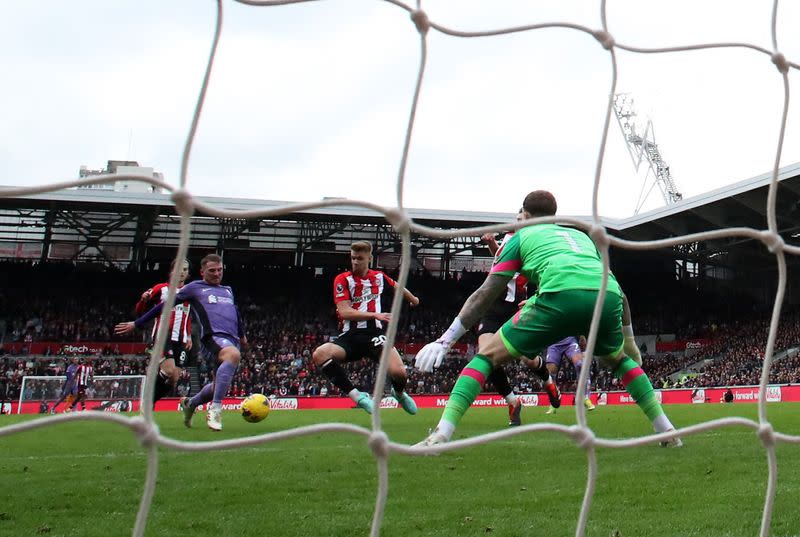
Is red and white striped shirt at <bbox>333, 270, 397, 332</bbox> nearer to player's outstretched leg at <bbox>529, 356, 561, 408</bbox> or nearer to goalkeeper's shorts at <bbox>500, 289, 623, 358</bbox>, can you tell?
player's outstretched leg at <bbox>529, 356, 561, 408</bbox>

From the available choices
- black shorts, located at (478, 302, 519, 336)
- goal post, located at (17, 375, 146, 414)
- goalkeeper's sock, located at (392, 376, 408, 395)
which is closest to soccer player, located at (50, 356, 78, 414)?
goal post, located at (17, 375, 146, 414)

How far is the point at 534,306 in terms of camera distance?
427cm

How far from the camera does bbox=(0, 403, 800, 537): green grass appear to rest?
10.3 feet

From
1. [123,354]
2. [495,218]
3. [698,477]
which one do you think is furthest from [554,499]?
[123,354]

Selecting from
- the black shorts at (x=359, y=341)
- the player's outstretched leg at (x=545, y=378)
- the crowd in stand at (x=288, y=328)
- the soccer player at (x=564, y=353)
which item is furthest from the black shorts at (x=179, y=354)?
the crowd in stand at (x=288, y=328)

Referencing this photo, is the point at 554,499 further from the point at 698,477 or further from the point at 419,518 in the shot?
the point at 698,477

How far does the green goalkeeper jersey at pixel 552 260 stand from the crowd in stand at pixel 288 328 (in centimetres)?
2067

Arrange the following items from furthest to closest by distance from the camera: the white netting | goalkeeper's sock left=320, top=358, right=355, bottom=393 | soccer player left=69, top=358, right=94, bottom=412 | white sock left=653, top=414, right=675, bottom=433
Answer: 1. soccer player left=69, top=358, right=94, bottom=412
2. goalkeeper's sock left=320, top=358, right=355, bottom=393
3. white sock left=653, top=414, right=675, bottom=433
4. the white netting

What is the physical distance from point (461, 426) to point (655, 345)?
27.6m

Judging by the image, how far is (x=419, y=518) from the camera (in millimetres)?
3236

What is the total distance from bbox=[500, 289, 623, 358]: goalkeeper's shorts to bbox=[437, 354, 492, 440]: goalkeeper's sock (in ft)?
0.59

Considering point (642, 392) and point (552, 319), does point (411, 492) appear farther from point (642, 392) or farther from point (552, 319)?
point (642, 392)

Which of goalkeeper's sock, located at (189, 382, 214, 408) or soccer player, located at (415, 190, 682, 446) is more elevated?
soccer player, located at (415, 190, 682, 446)

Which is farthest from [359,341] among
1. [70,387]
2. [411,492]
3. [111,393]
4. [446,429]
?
[111,393]
